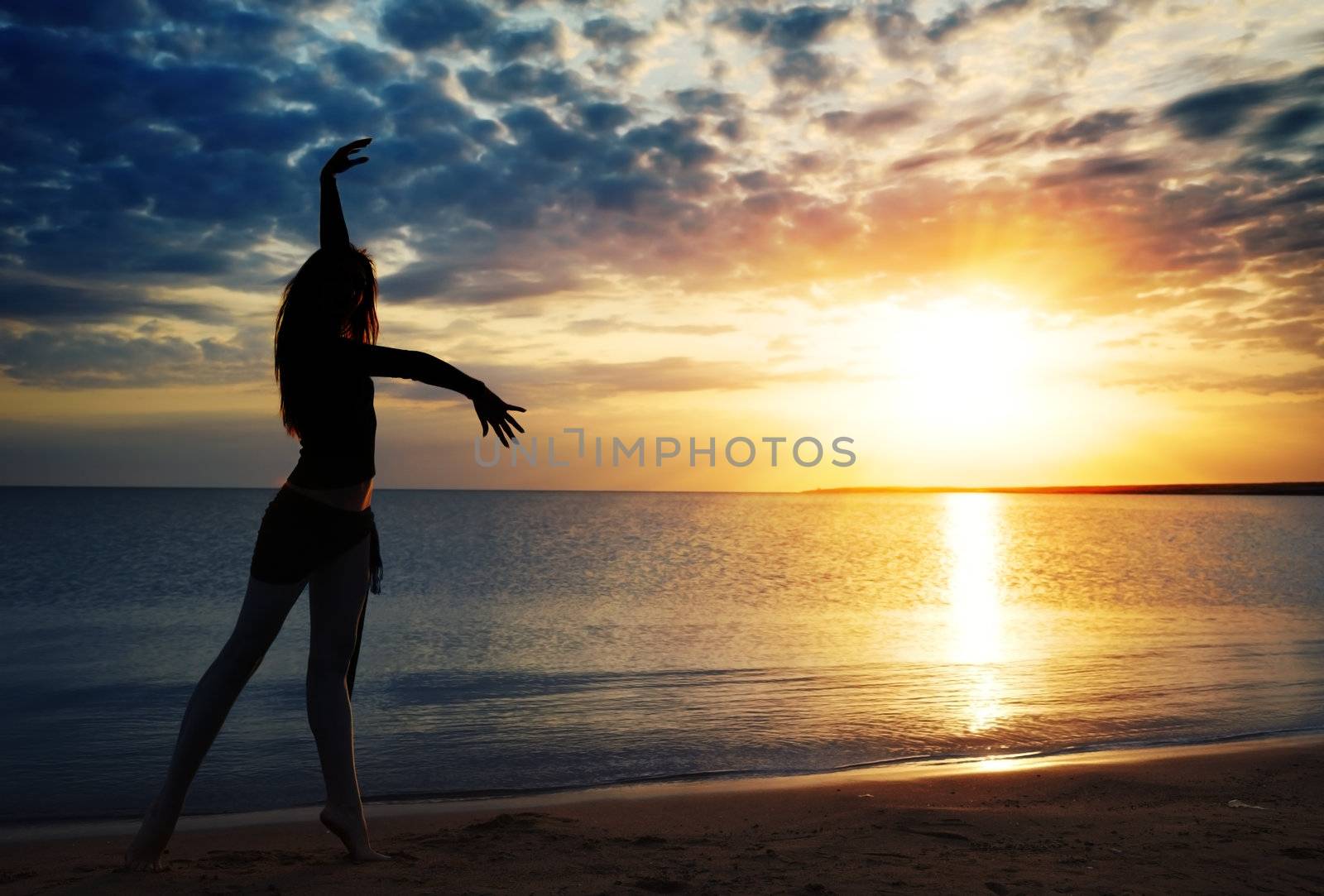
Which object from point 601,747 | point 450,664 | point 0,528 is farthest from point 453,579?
point 0,528

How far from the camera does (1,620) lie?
18.2 meters

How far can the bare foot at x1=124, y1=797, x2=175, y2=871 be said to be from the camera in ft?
11.8

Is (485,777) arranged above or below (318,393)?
below

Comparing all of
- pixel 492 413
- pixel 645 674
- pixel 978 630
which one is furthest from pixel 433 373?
pixel 978 630

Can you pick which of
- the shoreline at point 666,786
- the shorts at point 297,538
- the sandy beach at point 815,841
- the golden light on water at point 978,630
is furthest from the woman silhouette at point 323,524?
the golden light on water at point 978,630

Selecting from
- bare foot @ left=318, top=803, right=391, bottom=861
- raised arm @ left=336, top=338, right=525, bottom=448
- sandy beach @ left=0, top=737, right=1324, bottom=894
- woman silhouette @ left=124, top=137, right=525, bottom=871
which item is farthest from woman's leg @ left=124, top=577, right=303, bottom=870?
raised arm @ left=336, top=338, right=525, bottom=448

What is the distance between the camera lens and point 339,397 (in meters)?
3.51

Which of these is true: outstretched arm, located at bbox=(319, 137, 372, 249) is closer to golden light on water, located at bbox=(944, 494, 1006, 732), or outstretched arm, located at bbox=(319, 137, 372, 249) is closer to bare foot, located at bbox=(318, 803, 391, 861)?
bare foot, located at bbox=(318, 803, 391, 861)

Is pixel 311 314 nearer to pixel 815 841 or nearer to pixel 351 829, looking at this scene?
pixel 351 829

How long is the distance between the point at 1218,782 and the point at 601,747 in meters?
4.31

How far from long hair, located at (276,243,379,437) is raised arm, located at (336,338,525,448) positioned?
194 mm

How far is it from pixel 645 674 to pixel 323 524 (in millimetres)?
8293

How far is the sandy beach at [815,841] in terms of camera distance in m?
3.78

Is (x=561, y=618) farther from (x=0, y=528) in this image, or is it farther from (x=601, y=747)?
(x=0, y=528)
